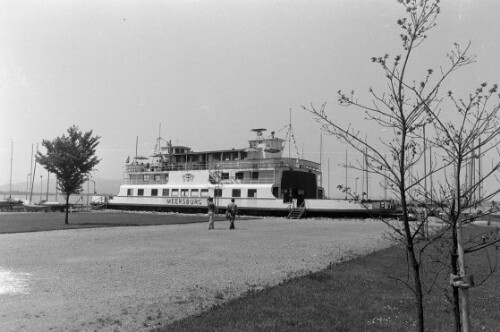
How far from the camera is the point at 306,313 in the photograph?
6824 millimetres

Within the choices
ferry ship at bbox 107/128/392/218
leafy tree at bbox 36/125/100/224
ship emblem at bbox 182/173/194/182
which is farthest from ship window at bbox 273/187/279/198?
leafy tree at bbox 36/125/100/224

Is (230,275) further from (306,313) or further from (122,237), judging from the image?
(122,237)

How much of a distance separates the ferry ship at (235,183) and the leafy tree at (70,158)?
1658 cm

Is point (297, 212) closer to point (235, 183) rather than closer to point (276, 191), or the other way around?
point (276, 191)

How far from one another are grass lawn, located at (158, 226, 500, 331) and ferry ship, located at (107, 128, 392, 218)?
29.8m

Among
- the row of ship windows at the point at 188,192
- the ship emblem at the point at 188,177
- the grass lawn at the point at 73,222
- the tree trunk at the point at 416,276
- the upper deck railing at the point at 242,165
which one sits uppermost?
the upper deck railing at the point at 242,165

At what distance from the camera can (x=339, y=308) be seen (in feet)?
23.6

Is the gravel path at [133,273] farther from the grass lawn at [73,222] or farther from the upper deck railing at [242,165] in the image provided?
the upper deck railing at [242,165]

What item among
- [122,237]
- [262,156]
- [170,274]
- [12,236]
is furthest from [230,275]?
[262,156]

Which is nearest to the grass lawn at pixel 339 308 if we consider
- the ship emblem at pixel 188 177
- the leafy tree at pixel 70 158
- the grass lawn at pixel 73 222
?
the grass lawn at pixel 73 222

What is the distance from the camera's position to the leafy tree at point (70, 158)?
26.4m

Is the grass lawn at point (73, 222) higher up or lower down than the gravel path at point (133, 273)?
higher up

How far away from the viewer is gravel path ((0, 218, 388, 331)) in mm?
6582

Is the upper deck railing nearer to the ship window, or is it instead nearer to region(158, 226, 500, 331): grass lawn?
the ship window
